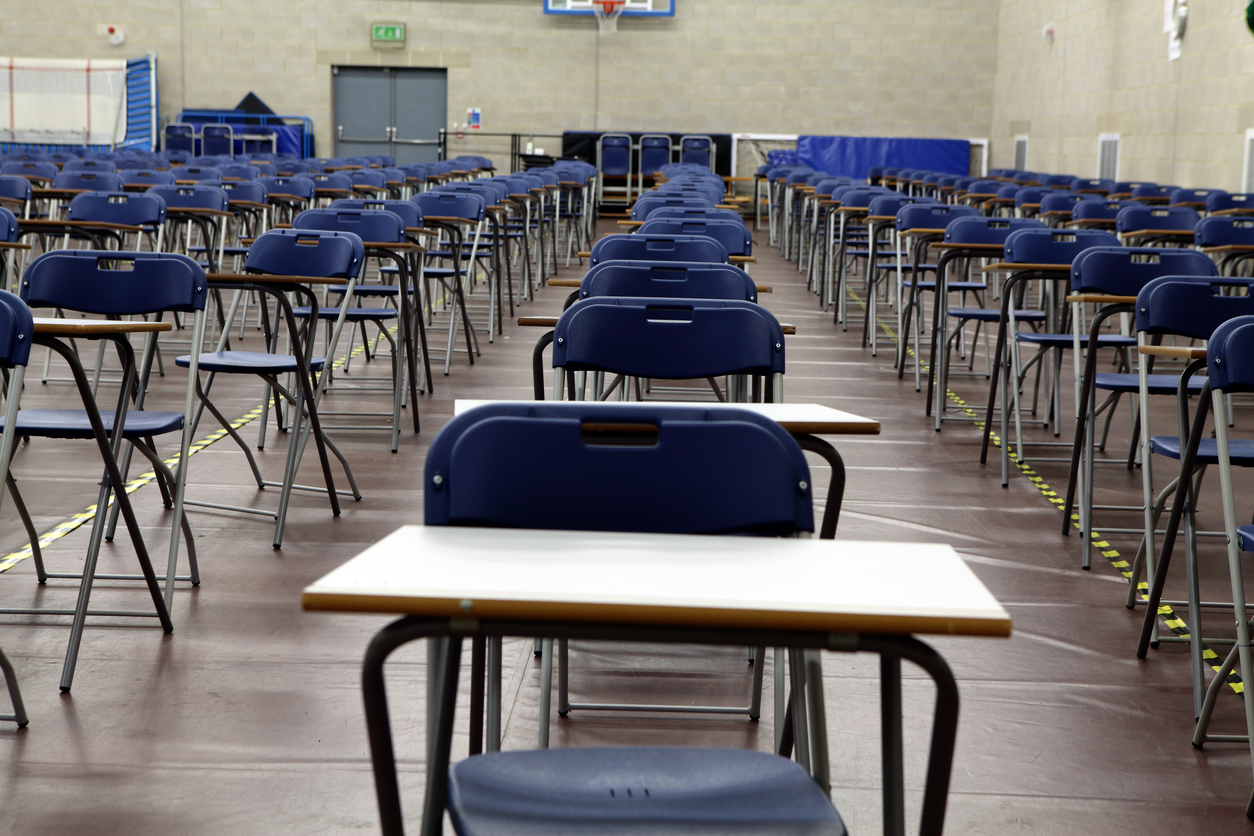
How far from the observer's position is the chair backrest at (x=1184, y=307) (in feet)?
11.1

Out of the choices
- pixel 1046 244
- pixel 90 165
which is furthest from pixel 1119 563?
pixel 90 165

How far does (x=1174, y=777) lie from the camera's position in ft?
8.34

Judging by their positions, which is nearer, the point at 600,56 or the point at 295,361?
the point at 295,361

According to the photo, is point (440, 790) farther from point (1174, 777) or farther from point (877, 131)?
point (877, 131)

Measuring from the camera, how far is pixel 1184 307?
341cm

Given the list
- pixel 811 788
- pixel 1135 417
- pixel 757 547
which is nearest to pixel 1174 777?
Result: pixel 811 788

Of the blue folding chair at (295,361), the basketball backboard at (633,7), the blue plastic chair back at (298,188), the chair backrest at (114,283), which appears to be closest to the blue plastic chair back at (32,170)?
the blue plastic chair back at (298,188)

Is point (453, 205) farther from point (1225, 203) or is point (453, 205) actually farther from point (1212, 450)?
point (1225, 203)

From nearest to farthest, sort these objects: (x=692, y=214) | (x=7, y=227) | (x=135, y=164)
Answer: (x=7, y=227)
(x=692, y=214)
(x=135, y=164)

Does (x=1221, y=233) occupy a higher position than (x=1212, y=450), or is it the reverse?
(x=1221, y=233)

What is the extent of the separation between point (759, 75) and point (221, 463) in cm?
1716

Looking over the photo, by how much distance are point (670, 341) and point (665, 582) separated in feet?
4.85

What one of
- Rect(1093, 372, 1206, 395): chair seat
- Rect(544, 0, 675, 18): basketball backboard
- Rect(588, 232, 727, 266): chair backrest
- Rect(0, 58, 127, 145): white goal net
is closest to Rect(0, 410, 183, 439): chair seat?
Rect(588, 232, 727, 266): chair backrest

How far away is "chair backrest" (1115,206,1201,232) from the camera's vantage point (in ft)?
25.3
